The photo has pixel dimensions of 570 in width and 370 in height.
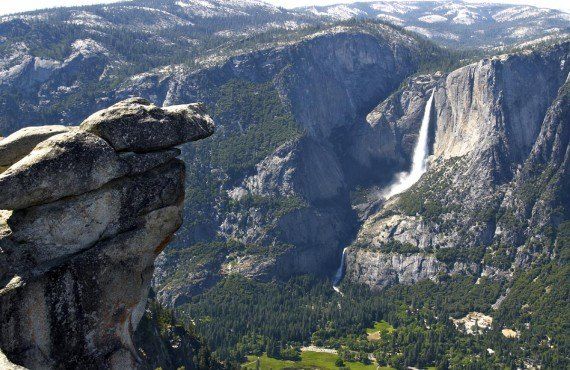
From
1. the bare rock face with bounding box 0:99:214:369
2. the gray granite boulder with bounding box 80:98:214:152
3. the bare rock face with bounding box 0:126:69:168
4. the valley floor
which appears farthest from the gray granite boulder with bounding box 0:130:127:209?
the valley floor

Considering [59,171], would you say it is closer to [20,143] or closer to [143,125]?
[20,143]

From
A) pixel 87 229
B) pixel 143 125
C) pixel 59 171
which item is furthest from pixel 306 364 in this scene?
pixel 59 171

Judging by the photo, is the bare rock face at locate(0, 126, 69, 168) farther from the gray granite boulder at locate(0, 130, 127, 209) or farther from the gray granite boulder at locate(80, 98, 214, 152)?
the gray granite boulder at locate(0, 130, 127, 209)

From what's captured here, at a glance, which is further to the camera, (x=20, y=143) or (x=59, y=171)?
(x=20, y=143)

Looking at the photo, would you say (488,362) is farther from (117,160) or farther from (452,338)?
(117,160)

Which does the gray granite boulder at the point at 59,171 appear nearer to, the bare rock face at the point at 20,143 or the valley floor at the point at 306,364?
the bare rock face at the point at 20,143

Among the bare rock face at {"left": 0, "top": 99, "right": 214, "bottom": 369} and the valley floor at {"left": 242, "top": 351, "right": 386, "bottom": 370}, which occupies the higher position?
the bare rock face at {"left": 0, "top": 99, "right": 214, "bottom": 369}

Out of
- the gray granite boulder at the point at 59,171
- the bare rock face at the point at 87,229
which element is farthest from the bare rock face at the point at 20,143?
the gray granite boulder at the point at 59,171

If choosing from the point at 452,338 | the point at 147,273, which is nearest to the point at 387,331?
the point at 452,338
